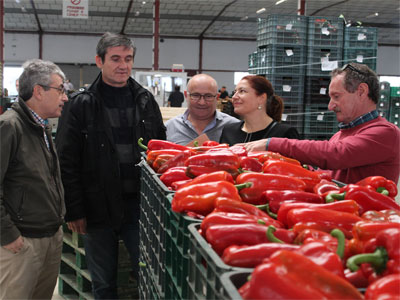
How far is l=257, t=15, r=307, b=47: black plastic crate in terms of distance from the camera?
7227mm

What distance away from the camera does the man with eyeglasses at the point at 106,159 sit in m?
3.01

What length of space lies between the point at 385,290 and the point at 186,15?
2310 centimetres

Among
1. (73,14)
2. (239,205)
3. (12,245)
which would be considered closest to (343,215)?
(239,205)

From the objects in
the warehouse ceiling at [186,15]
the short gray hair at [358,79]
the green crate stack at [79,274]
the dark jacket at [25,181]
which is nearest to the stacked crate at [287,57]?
the green crate stack at [79,274]

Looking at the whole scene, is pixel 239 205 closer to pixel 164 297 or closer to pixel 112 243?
pixel 164 297

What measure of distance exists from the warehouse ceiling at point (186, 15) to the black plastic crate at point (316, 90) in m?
13.7

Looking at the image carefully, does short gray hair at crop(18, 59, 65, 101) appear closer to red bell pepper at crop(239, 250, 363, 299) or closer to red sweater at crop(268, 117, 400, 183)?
red sweater at crop(268, 117, 400, 183)

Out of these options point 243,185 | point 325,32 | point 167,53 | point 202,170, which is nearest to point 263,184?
point 243,185

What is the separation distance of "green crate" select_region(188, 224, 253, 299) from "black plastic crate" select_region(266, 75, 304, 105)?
247 inches

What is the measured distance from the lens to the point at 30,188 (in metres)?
2.70

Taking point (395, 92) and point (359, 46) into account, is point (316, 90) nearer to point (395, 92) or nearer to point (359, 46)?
point (359, 46)

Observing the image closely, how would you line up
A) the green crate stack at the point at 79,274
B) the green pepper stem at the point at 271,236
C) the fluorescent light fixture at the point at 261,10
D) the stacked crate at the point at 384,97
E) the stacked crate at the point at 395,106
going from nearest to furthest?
the green pepper stem at the point at 271,236
the green crate stack at the point at 79,274
the stacked crate at the point at 384,97
the stacked crate at the point at 395,106
the fluorescent light fixture at the point at 261,10

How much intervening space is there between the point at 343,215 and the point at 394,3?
2194 centimetres

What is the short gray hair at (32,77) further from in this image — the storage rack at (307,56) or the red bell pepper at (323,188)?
the storage rack at (307,56)
